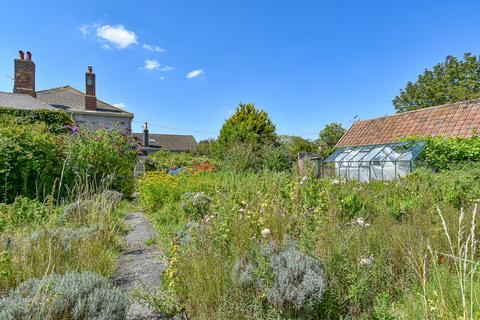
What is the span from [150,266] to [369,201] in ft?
10.8

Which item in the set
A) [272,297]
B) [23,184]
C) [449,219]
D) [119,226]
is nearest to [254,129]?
[23,184]

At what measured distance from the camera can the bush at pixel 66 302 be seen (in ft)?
5.51

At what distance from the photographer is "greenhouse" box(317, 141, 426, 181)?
40.5 ft

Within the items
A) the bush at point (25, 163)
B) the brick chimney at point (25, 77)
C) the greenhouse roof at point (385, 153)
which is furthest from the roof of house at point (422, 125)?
the brick chimney at point (25, 77)

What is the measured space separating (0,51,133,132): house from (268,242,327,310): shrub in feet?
57.4

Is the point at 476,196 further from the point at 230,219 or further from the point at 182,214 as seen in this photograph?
the point at 182,214

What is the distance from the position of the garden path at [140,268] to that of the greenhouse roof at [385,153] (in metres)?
11.3

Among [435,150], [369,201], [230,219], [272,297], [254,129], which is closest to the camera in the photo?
[272,297]

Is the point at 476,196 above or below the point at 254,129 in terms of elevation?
below

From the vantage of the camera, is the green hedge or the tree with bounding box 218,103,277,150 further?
the tree with bounding box 218,103,277,150

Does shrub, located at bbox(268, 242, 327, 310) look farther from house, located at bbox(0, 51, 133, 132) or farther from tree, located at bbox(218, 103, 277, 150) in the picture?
house, located at bbox(0, 51, 133, 132)

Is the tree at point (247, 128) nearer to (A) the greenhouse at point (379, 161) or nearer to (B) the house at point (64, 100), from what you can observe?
(A) the greenhouse at point (379, 161)

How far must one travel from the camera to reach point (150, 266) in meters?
3.40

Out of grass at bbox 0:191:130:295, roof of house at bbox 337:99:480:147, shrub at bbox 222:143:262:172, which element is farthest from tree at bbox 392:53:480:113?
grass at bbox 0:191:130:295
